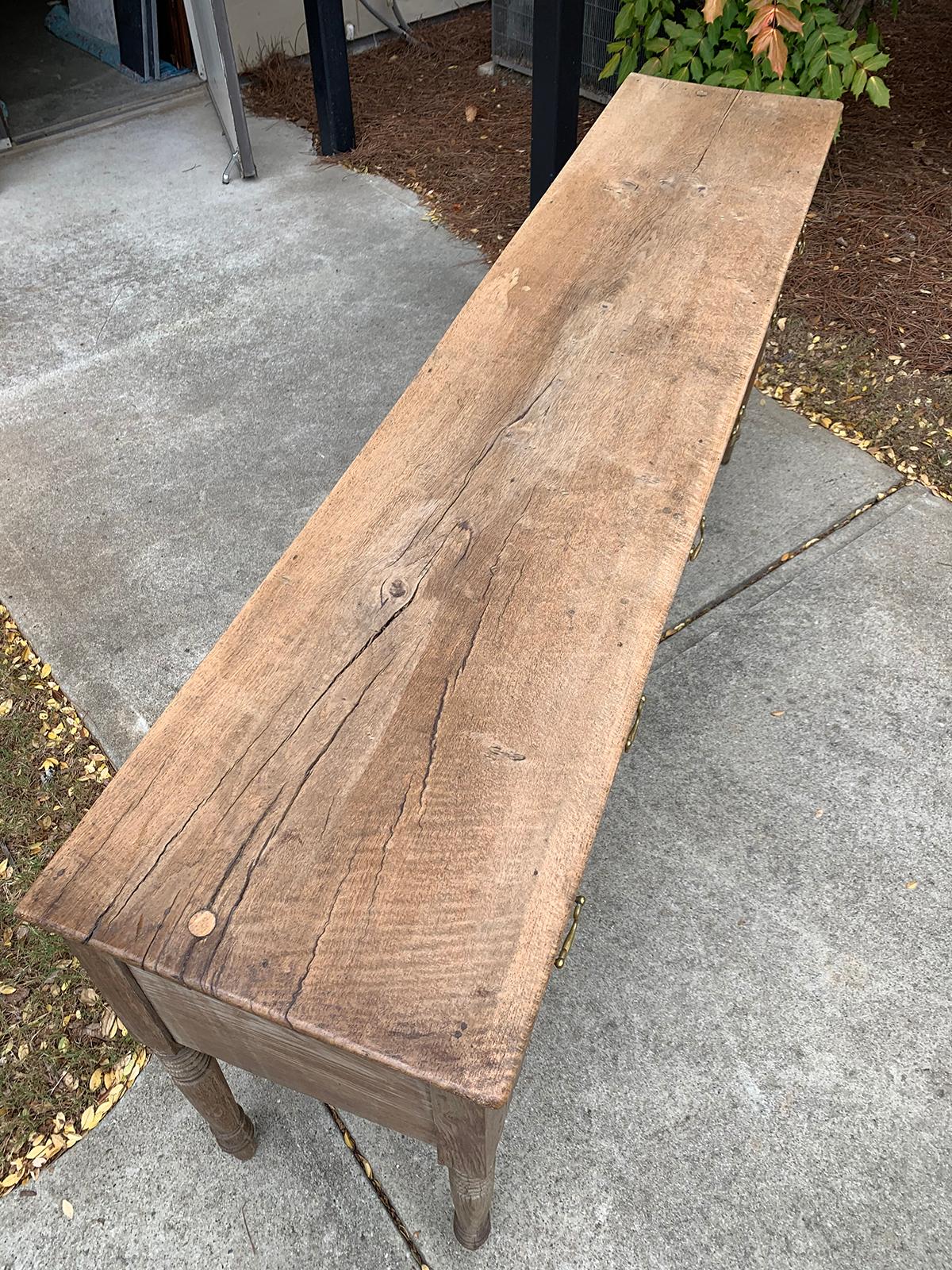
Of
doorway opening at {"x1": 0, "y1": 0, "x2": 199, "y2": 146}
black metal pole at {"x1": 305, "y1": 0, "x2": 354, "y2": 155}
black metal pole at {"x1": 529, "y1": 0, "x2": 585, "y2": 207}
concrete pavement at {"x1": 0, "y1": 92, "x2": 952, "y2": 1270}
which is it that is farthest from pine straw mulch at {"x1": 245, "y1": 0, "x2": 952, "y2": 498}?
doorway opening at {"x1": 0, "y1": 0, "x2": 199, "y2": 146}

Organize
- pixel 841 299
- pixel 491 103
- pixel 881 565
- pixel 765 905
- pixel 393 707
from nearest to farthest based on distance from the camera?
pixel 393 707 → pixel 765 905 → pixel 881 565 → pixel 841 299 → pixel 491 103

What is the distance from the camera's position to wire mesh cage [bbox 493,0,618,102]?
14.5ft

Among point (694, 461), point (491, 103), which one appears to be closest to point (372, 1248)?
point (694, 461)

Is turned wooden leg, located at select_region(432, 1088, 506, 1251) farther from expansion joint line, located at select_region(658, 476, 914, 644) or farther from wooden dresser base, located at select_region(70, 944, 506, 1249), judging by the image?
expansion joint line, located at select_region(658, 476, 914, 644)

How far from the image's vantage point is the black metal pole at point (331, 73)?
3936 mm

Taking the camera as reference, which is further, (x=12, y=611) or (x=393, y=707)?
(x=12, y=611)

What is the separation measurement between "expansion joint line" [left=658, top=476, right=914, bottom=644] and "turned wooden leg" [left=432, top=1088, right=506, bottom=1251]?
1454 mm

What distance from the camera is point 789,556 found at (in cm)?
267

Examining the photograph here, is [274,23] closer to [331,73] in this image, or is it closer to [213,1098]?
[331,73]

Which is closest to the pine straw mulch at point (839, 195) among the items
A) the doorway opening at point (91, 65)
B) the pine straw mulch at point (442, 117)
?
the pine straw mulch at point (442, 117)

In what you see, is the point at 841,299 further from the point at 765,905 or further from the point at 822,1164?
the point at 822,1164

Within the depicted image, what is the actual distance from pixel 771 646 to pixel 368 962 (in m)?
1.72

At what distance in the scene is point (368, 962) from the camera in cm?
103

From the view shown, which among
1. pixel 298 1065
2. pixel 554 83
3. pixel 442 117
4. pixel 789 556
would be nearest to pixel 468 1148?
pixel 298 1065
